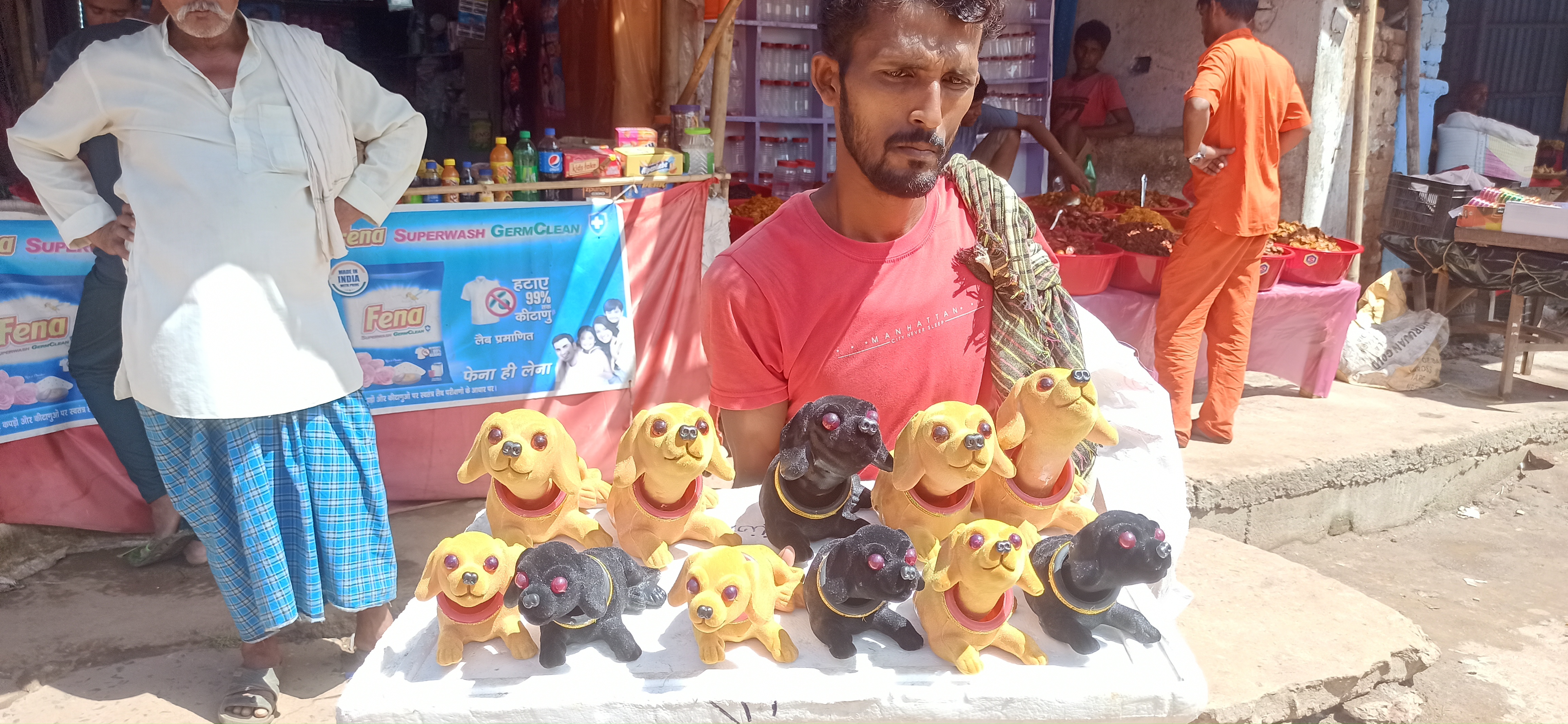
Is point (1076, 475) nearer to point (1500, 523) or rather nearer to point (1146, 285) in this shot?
point (1146, 285)

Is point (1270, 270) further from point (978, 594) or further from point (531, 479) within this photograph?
point (531, 479)

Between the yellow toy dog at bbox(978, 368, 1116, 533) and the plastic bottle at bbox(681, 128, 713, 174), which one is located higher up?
the plastic bottle at bbox(681, 128, 713, 174)

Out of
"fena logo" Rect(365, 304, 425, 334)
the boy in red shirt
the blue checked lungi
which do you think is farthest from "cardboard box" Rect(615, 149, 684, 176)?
the boy in red shirt

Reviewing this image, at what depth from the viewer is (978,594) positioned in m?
1.28

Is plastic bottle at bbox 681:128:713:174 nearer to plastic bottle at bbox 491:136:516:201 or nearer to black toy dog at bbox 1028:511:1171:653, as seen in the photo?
plastic bottle at bbox 491:136:516:201

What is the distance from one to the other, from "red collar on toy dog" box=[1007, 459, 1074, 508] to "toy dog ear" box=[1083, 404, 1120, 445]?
0.22ft

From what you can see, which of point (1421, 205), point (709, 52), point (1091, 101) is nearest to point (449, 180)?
point (709, 52)

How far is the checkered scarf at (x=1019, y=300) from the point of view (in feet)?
5.96

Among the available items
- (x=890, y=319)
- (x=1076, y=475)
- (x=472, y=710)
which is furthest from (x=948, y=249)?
(x=472, y=710)

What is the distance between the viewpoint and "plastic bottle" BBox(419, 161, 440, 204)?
382 centimetres

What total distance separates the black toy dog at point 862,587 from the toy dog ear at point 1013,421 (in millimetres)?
214

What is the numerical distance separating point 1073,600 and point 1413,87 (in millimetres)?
7056

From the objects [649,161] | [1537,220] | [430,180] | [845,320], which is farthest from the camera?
[1537,220]

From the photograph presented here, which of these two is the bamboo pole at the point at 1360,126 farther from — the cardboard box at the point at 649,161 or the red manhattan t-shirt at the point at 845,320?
the red manhattan t-shirt at the point at 845,320
